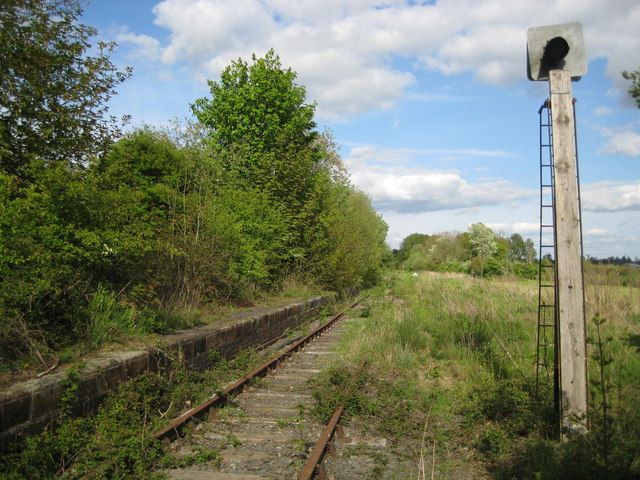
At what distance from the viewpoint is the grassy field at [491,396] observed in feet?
17.0

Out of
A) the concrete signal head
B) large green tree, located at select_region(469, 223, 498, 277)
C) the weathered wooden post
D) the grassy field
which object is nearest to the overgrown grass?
the grassy field

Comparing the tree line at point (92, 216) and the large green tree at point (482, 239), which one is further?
the large green tree at point (482, 239)

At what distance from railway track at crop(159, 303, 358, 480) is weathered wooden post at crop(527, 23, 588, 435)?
2672mm

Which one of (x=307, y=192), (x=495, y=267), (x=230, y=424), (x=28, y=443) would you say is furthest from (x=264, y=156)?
(x=495, y=267)

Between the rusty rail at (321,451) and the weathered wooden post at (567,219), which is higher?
the weathered wooden post at (567,219)

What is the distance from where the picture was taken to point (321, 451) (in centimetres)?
567

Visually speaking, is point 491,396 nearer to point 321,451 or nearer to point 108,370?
point 321,451

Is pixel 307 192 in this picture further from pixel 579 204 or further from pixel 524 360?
pixel 579 204

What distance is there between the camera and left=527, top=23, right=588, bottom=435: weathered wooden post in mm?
6098

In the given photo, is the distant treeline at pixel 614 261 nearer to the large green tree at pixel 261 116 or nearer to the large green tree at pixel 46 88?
the large green tree at pixel 46 88

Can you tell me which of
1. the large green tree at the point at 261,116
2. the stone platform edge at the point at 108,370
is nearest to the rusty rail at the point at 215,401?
the stone platform edge at the point at 108,370

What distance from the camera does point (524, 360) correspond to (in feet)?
31.1

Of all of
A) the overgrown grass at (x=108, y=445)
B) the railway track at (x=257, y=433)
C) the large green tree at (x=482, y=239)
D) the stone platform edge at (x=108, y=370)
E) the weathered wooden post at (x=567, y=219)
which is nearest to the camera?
the overgrown grass at (x=108, y=445)

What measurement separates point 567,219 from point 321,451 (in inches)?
142
